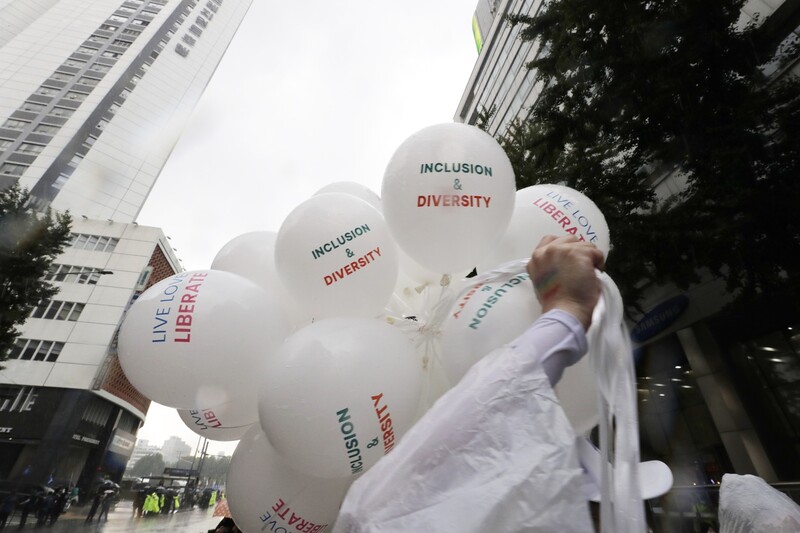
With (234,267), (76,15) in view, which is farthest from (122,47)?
(234,267)

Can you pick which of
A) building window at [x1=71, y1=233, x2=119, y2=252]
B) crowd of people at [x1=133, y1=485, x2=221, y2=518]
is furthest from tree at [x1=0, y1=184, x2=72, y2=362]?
building window at [x1=71, y1=233, x2=119, y2=252]

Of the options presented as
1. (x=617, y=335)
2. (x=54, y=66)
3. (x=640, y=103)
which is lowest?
(x=617, y=335)

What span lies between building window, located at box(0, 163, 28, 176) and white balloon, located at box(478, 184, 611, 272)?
31.1 metres

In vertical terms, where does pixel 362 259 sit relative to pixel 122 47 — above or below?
below

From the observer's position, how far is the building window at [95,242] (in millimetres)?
27188

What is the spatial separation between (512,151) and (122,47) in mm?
40218

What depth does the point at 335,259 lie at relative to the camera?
67.4 inches

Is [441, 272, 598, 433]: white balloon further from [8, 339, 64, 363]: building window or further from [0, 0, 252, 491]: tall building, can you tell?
[8, 339, 64, 363]: building window

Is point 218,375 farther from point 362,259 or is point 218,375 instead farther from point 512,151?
point 512,151

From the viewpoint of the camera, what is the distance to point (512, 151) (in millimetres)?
6371

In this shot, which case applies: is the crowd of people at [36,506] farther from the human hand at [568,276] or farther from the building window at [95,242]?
the building window at [95,242]

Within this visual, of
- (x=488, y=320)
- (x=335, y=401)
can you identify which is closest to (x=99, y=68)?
(x=335, y=401)

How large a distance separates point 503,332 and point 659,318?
7.80 metres

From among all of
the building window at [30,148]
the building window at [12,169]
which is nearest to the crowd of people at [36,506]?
the building window at [12,169]
